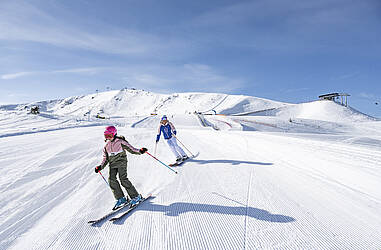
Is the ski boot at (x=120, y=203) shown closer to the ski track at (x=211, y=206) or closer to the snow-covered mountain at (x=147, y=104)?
the ski track at (x=211, y=206)

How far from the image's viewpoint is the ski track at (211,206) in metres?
2.77

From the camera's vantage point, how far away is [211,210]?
3553mm

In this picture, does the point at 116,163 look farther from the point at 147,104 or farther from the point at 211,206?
the point at 147,104

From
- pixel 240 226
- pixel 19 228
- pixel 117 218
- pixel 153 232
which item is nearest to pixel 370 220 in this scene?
pixel 240 226

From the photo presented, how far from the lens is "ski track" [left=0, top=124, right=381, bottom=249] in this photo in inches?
109

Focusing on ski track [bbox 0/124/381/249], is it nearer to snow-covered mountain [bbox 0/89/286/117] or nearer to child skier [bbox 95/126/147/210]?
child skier [bbox 95/126/147/210]

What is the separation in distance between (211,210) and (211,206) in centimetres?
14

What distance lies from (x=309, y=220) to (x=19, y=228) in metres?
4.82

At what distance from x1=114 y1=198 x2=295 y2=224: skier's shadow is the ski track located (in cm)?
2

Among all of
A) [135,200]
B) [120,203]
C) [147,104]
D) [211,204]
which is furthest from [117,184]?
[147,104]

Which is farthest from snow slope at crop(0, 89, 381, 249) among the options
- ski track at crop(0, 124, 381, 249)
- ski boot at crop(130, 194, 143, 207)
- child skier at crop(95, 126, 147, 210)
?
child skier at crop(95, 126, 147, 210)

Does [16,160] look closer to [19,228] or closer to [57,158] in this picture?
[57,158]

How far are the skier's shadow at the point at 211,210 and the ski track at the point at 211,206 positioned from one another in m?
0.02

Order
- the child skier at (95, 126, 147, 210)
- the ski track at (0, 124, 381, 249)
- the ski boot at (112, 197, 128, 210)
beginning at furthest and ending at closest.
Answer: the child skier at (95, 126, 147, 210)
the ski boot at (112, 197, 128, 210)
the ski track at (0, 124, 381, 249)
